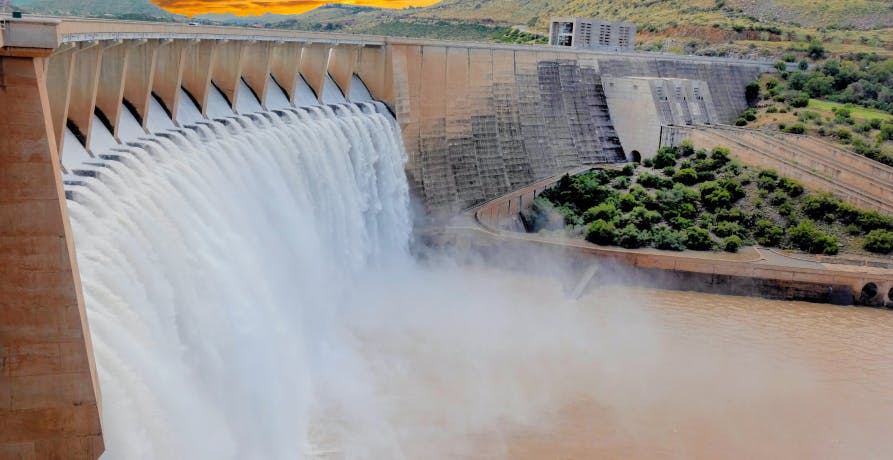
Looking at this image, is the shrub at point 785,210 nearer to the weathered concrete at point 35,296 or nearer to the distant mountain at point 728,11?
the weathered concrete at point 35,296

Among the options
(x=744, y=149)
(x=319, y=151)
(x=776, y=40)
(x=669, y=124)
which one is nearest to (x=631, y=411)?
(x=319, y=151)

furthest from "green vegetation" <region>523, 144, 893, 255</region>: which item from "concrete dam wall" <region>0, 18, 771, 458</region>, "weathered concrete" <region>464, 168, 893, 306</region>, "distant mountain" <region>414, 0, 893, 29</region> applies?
"distant mountain" <region>414, 0, 893, 29</region>

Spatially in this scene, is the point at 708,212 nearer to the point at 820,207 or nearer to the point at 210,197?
the point at 820,207

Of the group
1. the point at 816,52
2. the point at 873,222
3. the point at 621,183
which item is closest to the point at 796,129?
the point at 621,183

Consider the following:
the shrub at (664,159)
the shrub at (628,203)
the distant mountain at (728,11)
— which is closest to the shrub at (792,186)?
the shrub at (664,159)

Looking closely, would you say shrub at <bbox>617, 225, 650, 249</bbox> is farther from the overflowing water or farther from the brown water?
the brown water

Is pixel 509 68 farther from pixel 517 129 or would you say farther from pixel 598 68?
pixel 598 68
